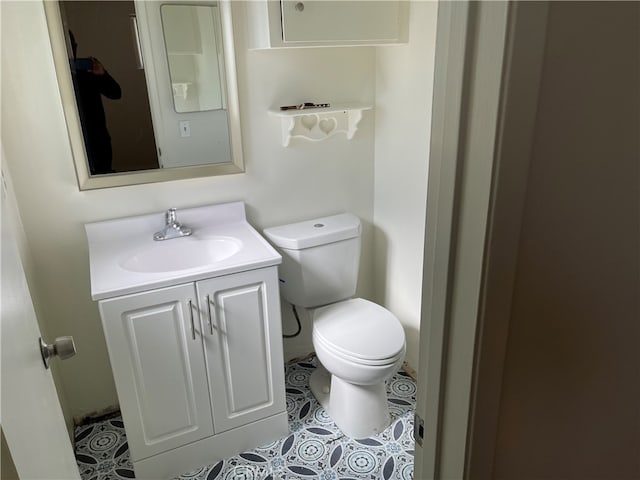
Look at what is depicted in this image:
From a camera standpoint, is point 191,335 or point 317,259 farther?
point 317,259

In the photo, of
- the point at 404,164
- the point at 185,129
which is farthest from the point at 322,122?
the point at 185,129

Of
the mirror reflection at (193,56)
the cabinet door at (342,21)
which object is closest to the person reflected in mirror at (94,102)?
the mirror reflection at (193,56)

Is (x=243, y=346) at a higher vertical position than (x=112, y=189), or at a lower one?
lower

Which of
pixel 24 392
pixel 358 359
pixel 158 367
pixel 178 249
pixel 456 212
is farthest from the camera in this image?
pixel 178 249

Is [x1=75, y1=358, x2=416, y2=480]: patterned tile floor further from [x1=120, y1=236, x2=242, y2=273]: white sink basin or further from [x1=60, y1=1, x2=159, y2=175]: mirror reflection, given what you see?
[x1=60, y1=1, x2=159, y2=175]: mirror reflection

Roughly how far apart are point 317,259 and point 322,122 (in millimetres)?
598

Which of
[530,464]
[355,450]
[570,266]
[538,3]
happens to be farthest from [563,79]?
[355,450]

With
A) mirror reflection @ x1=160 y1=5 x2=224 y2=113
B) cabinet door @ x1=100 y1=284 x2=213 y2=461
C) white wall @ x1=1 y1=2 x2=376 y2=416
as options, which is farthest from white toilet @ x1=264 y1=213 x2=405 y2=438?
mirror reflection @ x1=160 y1=5 x2=224 y2=113

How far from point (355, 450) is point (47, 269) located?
139 centimetres

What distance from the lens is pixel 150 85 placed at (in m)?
1.83

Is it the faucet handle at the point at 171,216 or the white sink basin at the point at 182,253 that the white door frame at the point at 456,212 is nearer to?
the white sink basin at the point at 182,253

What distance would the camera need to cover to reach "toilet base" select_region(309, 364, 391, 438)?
200 cm

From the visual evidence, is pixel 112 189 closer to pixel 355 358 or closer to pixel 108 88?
pixel 108 88

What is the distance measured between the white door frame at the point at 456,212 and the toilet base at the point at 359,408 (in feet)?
3.94
